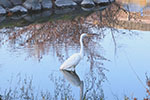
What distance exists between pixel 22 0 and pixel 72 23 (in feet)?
13.3

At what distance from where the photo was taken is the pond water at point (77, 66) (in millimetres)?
4555

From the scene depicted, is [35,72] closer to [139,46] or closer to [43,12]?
[139,46]

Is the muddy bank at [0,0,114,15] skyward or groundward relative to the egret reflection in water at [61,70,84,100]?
skyward

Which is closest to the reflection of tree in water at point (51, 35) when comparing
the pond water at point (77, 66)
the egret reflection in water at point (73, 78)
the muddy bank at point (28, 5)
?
the pond water at point (77, 66)

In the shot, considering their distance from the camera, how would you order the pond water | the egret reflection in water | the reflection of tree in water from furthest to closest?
1. the reflection of tree in water
2. the egret reflection in water
3. the pond water

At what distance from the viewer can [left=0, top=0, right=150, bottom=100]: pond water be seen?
14.9 ft

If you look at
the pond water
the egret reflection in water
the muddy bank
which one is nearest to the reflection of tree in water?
the pond water

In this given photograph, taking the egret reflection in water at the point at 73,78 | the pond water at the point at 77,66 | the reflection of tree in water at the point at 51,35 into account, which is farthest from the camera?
the reflection of tree in water at the point at 51,35

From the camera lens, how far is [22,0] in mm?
13375

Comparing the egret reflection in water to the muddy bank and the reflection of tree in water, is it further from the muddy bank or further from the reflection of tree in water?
the muddy bank

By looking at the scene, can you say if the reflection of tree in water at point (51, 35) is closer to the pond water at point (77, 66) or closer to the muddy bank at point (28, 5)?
the pond water at point (77, 66)

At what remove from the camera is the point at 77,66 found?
5.89 meters

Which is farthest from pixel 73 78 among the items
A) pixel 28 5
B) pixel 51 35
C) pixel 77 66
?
pixel 28 5

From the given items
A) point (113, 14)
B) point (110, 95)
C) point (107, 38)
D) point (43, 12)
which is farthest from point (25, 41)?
point (113, 14)
